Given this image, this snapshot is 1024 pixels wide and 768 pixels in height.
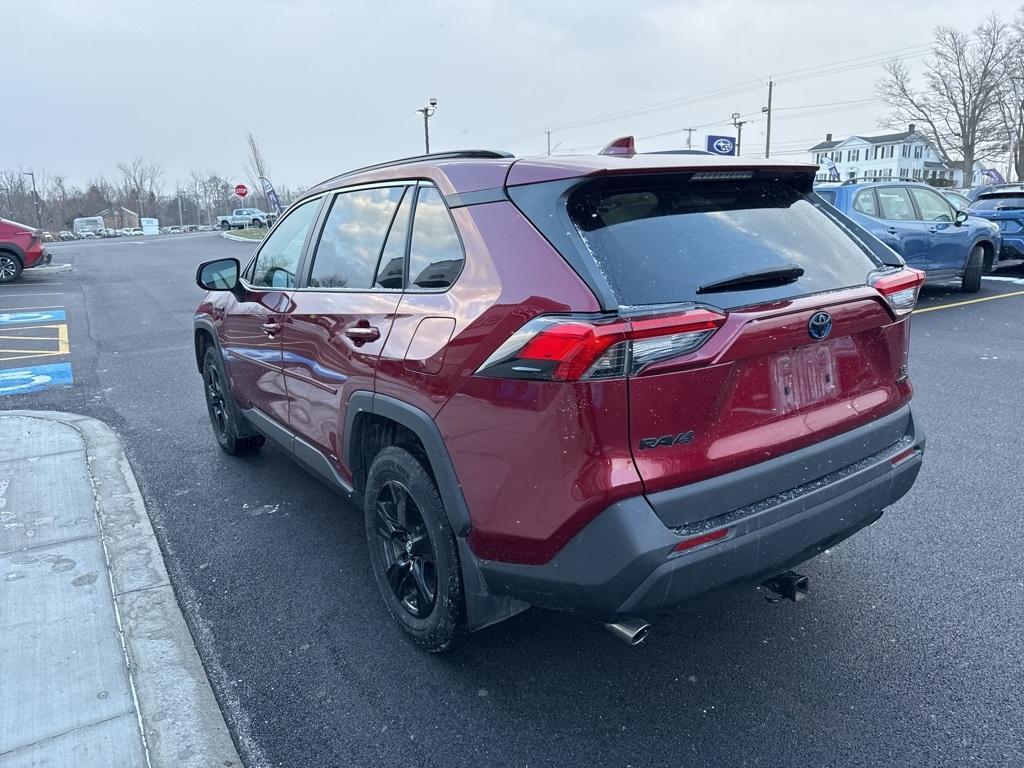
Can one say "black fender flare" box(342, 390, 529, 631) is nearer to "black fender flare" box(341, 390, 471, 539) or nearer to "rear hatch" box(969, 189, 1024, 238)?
"black fender flare" box(341, 390, 471, 539)

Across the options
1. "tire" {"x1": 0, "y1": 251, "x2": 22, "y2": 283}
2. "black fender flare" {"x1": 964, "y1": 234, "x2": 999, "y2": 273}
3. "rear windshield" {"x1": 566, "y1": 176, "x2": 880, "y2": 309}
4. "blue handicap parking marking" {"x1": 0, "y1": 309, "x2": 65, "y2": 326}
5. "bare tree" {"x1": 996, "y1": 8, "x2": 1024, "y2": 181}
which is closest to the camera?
"rear windshield" {"x1": 566, "y1": 176, "x2": 880, "y2": 309}

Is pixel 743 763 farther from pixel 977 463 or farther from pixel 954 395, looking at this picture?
pixel 954 395

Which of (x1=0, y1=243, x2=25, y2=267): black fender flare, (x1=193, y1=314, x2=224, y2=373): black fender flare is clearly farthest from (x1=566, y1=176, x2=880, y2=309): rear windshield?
(x1=0, y1=243, x2=25, y2=267): black fender flare

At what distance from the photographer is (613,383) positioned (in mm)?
1944

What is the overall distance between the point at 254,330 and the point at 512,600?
2.39 metres

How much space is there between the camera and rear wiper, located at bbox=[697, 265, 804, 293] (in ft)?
7.13

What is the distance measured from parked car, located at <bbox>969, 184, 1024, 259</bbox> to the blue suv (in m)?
2.44

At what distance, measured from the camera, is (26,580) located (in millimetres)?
3381

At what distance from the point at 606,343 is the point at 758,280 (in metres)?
0.66

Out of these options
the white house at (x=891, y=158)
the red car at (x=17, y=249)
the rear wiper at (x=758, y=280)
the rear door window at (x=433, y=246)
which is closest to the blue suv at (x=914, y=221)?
the rear wiper at (x=758, y=280)

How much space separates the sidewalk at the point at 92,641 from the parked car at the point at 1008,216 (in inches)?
548

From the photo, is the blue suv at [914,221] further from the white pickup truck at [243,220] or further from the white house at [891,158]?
the white house at [891,158]

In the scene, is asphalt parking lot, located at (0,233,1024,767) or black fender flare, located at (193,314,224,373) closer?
asphalt parking lot, located at (0,233,1024,767)

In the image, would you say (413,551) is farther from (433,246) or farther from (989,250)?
(989,250)
